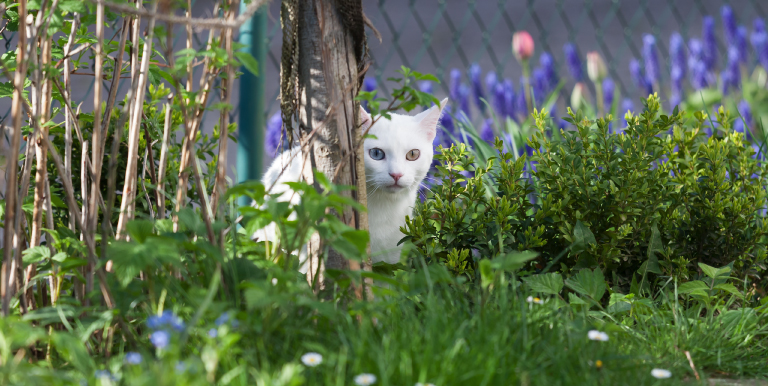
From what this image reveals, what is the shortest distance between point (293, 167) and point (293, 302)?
89 cm

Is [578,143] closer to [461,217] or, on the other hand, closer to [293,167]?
[461,217]

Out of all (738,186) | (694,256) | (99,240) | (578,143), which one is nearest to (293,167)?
(99,240)

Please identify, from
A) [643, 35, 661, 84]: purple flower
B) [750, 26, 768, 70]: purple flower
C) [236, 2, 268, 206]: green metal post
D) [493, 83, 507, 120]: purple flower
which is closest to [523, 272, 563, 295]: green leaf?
[236, 2, 268, 206]: green metal post

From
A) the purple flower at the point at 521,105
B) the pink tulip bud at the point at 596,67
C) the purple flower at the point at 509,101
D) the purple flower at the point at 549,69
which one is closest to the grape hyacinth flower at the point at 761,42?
the pink tulip bud at the point at 596,67

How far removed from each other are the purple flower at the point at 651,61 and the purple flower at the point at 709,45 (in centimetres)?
33

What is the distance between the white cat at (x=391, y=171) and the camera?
197 cm

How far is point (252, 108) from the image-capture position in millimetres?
2686

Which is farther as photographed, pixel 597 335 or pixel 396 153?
pixel 396 153

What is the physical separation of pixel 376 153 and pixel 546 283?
0.79m

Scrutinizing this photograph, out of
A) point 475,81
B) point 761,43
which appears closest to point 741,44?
point 761,43

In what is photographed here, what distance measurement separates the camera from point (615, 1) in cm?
375

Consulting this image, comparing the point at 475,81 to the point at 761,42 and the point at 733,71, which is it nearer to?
the point at 733,71

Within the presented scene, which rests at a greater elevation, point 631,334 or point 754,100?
point 754,100

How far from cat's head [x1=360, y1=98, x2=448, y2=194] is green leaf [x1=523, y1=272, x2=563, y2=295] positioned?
2.05 feet
